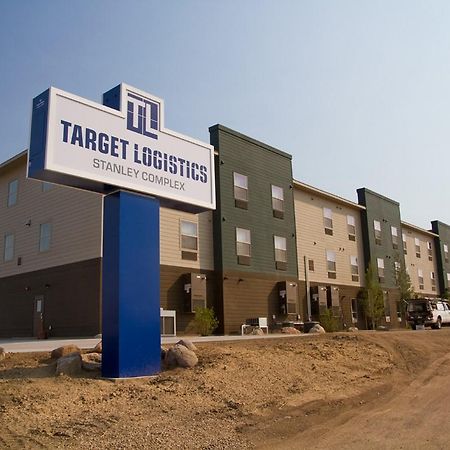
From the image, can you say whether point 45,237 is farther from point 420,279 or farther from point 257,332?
point 420,279

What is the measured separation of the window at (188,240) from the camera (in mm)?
26203

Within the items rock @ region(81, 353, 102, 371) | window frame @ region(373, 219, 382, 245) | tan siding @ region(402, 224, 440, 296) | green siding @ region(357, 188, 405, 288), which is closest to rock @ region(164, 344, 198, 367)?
rock @ region(81, 353, 102, 371)

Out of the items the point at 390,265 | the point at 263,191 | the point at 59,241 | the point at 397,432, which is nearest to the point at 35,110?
the point at 397,432

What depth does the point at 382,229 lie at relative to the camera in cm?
4466

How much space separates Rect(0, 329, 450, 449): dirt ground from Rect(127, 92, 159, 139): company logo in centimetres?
532

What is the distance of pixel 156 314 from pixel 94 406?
119 inches

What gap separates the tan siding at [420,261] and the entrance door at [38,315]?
3428 cm

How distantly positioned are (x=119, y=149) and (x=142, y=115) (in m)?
1.20

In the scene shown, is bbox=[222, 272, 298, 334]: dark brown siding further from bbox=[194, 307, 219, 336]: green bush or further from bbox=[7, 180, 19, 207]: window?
bbox=[7, 180, 19, 207]: window

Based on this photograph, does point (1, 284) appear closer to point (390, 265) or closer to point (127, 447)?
point (127, 447)

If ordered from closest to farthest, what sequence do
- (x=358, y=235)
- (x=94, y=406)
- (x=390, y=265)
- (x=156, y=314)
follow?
(x=94, y=406) → (x=156, y=314) → (x=358, y=235) → (x=390, y=265)

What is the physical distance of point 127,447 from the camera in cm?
696

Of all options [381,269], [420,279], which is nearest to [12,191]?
[381,269]

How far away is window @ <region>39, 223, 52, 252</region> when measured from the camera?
26.9 m
